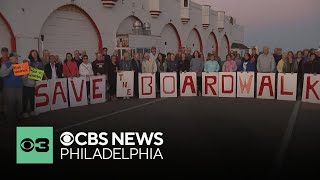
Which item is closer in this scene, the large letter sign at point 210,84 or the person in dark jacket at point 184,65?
the large letter sign at point 210,84

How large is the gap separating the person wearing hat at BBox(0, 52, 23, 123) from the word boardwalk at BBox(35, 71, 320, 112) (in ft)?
4.76

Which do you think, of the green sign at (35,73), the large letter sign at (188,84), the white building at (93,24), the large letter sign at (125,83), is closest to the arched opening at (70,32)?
the white building at (93,24)

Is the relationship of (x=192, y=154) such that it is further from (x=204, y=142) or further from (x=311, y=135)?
(x=311, y=135)

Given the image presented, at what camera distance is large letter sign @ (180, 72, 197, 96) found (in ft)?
52.6

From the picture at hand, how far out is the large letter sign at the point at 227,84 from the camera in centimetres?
1550

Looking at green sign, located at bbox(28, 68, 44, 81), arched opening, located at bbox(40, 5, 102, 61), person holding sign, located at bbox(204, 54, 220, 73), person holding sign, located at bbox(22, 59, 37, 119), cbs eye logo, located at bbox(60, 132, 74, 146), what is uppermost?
arched opening, located at bbox(40, 5, 102, 61)

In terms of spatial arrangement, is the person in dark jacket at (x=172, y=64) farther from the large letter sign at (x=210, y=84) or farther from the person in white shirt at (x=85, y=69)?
the person in white shirt at (x=85, y=69)

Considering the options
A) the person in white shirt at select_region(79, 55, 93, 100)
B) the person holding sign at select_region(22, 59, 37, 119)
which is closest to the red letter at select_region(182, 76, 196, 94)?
the person in white shirt at select_region(79, 55, 93, 100)

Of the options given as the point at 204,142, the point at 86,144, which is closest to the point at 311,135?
the point at 204,142

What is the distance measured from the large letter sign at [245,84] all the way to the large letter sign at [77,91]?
19.1ft

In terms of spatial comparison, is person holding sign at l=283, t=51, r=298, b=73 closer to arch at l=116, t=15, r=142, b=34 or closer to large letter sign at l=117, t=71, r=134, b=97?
large letter sign at l=117, t=71, r=134, b=97

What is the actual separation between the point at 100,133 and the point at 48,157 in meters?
2.57

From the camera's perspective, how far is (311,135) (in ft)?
28.5

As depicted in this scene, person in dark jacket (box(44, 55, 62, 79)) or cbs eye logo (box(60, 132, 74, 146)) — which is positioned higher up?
person in dark jacket (box(44, 55, 62, 79))
